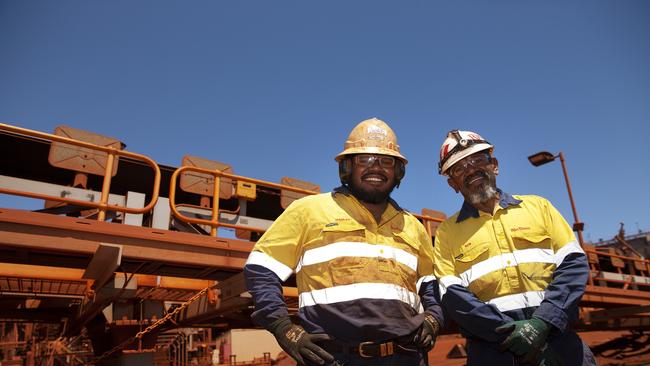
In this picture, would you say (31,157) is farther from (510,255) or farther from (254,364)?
(254,364)

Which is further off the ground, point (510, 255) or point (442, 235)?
point (442, 235)

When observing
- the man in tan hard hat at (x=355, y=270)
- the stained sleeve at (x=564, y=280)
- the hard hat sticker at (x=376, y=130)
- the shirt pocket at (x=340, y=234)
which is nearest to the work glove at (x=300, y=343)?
the man in tan hard hat at (x=355, y=270)

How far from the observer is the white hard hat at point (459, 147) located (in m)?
2.98

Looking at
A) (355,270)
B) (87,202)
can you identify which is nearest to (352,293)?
(355,270)

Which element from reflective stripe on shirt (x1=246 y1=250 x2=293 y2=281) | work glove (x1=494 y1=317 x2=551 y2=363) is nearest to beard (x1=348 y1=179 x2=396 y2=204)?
reflective stripe on shirt (x1=246 y1=250 x2=293 y2=281)

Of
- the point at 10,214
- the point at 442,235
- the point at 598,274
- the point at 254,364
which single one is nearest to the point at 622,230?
the point at 598,274

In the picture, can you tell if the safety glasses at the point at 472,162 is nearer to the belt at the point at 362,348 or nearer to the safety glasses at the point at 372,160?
the safety glasses at the point at 372,160

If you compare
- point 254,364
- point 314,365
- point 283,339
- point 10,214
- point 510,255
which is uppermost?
point 10,214

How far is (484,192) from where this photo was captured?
9.57 ft

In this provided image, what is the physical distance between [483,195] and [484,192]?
0.02 m

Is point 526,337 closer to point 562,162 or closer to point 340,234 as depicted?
point 340,234

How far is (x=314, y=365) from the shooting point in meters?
2.20

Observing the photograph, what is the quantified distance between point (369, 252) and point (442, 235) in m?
0.78

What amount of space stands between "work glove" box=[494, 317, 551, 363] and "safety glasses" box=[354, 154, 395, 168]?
47.9 inches
